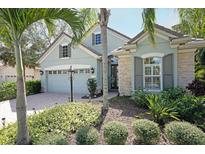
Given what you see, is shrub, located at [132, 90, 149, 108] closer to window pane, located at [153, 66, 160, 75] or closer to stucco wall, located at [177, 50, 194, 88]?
window pane, located at [153, 66, 160, 75]

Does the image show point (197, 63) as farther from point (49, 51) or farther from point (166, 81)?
point (49, 51)

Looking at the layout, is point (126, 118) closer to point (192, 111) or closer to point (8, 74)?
point (192, 111)

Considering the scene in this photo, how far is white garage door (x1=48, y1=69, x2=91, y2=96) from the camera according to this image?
60.1 ft

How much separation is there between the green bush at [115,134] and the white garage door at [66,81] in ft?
41.2

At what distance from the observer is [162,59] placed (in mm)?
11797

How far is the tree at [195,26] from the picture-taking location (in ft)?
28.0

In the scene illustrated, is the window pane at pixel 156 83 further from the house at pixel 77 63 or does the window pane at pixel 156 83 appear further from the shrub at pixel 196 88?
the house at pixel 77 63

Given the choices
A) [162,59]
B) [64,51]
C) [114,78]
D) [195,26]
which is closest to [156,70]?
[162,59]

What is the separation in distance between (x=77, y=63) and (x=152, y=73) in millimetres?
8168

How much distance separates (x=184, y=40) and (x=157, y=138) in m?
6.95

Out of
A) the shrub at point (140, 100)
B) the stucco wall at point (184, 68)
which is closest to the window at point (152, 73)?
the stucco wall at point (184, 68)

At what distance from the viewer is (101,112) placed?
8172 mm
